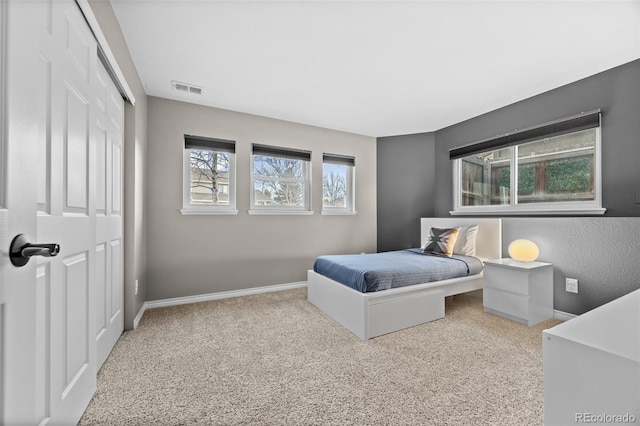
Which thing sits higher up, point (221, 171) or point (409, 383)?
point (221, 171)

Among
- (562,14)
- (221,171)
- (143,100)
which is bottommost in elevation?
(221,171)

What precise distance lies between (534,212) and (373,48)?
2.48 metres

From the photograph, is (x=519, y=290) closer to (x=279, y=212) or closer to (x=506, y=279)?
(x=506, y=279)

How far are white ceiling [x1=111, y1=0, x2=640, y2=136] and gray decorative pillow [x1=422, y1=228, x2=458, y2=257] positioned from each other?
5.16ft

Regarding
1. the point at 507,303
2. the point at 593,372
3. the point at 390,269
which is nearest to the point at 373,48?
the point at 390,269

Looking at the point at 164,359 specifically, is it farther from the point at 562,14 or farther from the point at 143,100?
the point at 562,14

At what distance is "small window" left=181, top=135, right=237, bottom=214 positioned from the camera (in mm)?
3236

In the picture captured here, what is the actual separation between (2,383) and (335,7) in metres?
2.30

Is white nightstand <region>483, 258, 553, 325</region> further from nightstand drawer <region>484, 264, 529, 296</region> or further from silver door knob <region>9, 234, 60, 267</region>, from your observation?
silver door knob <region>9, 234, 60, 267</region>

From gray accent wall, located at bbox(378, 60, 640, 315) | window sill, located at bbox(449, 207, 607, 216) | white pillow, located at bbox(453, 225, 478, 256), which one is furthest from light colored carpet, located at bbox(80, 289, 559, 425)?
window sill, located at bbox(449, 207, 607, 216)

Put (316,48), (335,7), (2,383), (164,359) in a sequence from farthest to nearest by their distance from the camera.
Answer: (316,48), (164,359), (335,7), (2,383)

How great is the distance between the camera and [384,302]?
7.54 feet

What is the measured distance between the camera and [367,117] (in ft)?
12.1

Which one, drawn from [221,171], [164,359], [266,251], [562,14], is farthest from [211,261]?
[562,14]
